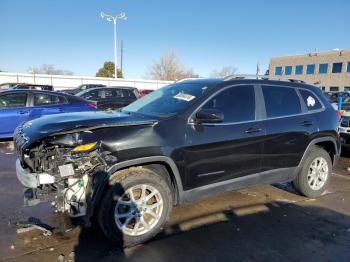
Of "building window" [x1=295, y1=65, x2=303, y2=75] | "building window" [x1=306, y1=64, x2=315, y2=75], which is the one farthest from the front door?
"building window" [x1=295, y1=65, x2=303, y2=75]

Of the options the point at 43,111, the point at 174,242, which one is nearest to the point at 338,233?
the point at 174,242

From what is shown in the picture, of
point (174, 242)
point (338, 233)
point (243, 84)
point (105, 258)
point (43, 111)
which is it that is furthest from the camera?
point (43, 111)

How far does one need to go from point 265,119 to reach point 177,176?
1.60 meters

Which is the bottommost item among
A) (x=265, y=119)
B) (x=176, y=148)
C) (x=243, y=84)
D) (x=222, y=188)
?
(x=222, y=188)

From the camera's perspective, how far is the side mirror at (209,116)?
3.77 metres

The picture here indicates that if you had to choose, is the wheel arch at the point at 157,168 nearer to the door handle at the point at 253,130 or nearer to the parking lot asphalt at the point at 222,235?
the parking lot asphalt at the point at 222,235

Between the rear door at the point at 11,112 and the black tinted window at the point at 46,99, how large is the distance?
0.29 m

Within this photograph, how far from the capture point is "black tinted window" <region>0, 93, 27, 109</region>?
9055 millimetres

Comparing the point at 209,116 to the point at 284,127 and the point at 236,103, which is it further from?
the point at 284,127

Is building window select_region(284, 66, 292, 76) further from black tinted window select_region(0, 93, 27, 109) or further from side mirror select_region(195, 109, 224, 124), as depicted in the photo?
side mirror select_region(195, 109, 224, 124)

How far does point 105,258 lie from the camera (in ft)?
10.9

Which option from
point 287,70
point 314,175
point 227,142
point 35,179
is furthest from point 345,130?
point 287,70

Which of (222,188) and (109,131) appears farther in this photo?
(222,188)

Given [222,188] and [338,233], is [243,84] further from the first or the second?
[338,233]
